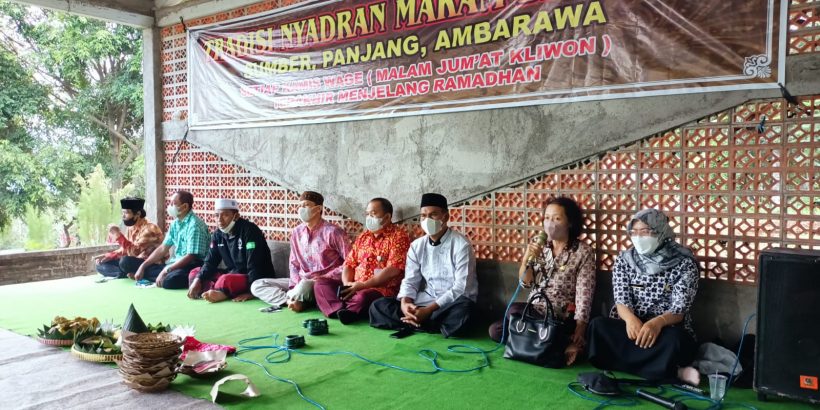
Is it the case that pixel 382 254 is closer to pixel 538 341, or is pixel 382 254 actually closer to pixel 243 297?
pixel 243 297

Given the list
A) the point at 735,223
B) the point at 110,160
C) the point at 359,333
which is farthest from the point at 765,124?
the point at 110,160

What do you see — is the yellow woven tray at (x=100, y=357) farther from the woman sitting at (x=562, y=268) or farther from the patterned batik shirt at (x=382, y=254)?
the woman sitting at (x=562, y=268)

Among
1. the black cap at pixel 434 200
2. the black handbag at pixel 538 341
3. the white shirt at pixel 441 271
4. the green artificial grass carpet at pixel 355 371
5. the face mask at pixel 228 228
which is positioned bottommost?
the green artificial grass carpet at pixel 355 371

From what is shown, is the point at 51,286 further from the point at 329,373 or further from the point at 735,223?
the point at 735,223

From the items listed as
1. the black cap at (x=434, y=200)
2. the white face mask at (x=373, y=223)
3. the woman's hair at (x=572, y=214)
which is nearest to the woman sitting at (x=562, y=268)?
the woman's hair at (x=572, y=214)

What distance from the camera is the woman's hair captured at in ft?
13.8

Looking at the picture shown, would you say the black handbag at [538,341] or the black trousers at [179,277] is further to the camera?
the black trousers at [179,277]

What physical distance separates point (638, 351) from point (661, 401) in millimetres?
494

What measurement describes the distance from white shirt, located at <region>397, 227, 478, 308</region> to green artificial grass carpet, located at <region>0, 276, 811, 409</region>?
1.18 ft

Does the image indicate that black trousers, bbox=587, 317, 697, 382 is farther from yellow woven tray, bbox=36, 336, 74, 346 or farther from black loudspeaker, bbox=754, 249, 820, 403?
yellow woven tray, bbox=36, 336, 74, 346

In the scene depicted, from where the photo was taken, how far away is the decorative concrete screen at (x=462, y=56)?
380 centimetres

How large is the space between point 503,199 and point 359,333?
159cm

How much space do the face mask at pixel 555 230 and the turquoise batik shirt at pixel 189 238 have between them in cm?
409

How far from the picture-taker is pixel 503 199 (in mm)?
4863
